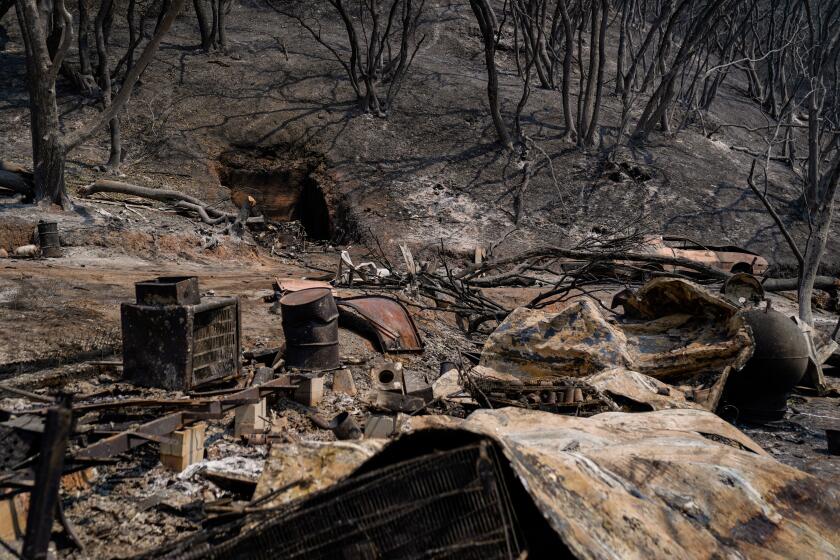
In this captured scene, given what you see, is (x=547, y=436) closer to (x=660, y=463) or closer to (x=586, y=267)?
(x=660, y=463)

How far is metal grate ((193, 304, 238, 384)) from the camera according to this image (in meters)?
4.96

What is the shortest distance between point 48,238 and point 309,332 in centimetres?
570

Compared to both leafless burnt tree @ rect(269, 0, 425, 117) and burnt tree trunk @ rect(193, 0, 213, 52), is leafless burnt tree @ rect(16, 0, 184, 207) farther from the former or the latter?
burnt tree trunk @ rect(193, 0, 213, 52)

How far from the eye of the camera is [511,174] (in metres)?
16.1

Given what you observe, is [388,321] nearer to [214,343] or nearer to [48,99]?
[214,343]

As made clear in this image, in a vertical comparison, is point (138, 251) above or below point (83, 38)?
below

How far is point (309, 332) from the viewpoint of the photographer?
5.90 metres

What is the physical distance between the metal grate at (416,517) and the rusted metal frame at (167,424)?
5.46ft

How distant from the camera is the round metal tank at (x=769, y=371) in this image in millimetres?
6156

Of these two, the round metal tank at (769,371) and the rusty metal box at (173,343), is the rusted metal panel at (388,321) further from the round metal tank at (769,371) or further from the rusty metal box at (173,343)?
the round metal tank at (769,371)

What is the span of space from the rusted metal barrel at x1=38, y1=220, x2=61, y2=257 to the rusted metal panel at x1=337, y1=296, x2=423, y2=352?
477 cm

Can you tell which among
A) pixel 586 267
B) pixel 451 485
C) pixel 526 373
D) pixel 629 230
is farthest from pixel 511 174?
pixel 451 485

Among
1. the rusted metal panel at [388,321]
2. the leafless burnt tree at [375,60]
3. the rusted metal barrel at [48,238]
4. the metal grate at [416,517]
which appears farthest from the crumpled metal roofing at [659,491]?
the leafless burnt tree at [375,60]

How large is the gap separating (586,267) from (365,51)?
1390 cm
